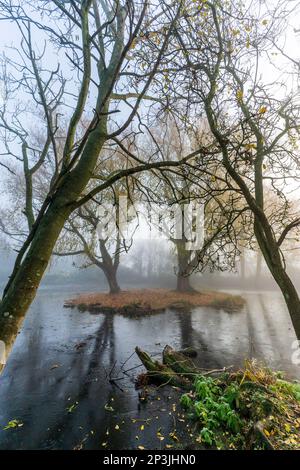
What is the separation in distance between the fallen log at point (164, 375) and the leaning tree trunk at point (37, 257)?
490 centimetres

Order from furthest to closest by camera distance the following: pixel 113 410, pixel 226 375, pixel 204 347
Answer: pixel 204 347 → pixel 226 375 → pixel 113 410

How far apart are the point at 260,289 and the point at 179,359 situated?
91.4 ft

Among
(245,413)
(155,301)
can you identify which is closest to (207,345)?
(245,413)

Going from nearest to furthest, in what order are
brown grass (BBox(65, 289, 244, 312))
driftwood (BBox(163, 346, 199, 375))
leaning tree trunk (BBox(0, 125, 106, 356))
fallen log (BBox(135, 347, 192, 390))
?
leaning tree trunk (BBox(0, 125, 106, 356)) < fallen log (BBox(135, 347, 192, 390)) < driftwood (BBox(163, 346, 199, 375)) < brown grass (BBox(65, 289, 244, 312))

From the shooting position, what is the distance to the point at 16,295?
3.24 meters

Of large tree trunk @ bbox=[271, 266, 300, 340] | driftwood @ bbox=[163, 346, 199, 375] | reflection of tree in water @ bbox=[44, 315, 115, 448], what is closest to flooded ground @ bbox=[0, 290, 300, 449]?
reflection of tree in water @ bbox=[44, 315, 115, 448]

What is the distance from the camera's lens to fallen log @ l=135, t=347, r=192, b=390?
6921 mm

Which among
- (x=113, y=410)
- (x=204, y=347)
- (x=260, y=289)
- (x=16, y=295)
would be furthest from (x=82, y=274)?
(x=16, y=295)

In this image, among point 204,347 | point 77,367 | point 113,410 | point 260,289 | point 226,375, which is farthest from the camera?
point 260,289

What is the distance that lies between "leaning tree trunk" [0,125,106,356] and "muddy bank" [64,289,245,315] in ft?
46.0

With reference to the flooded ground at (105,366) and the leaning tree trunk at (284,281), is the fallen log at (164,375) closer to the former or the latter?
the flooded ground at (105,366)

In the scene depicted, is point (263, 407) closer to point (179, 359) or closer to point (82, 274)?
point (179, 359)

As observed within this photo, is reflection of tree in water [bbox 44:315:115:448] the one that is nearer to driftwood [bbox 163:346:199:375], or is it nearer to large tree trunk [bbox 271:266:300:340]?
driftwood [bbox 163:346:199:375]
